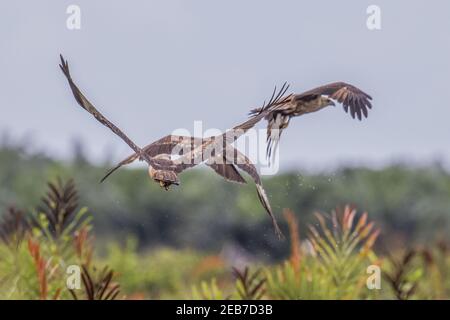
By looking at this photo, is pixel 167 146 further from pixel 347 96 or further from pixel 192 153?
pixel 347 96

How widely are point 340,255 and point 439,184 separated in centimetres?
4111

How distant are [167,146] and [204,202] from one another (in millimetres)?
37465

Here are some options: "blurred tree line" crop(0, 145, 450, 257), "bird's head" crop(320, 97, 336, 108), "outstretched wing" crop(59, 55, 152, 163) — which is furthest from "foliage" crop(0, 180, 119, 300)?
"blurred tree line" crop(0, 145, 450, 257)

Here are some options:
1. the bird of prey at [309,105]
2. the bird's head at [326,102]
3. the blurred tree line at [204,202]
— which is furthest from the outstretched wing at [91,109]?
the blurred tree line at [204,202]

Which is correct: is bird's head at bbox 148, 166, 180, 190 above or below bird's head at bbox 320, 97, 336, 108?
below

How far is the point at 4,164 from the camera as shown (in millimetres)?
41375

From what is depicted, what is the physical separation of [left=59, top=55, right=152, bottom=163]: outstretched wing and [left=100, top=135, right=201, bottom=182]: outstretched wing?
0.10m

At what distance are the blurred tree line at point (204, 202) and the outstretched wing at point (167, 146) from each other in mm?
32466

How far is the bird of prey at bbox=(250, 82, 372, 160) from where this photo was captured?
2.21 m

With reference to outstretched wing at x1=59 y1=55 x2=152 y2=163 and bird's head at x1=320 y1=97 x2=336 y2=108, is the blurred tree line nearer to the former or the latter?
outstretched wing at x1=59 y1=55 x2=152 y2=163

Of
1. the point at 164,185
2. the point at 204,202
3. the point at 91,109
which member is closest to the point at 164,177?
the point at 164,185

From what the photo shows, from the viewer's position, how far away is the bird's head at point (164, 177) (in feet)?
6.82

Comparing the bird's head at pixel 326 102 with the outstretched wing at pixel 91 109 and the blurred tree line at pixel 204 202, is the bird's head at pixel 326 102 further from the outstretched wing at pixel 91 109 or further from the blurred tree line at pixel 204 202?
the blurred tree line at pixel 204 202
